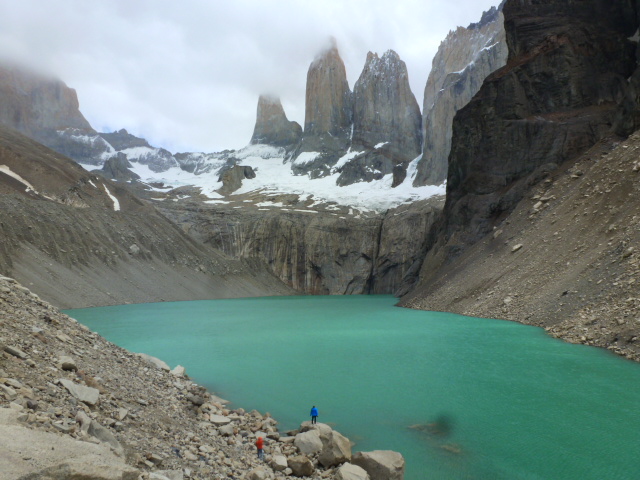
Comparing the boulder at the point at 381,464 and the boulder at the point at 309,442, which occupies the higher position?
the boulder at the point at 381,464

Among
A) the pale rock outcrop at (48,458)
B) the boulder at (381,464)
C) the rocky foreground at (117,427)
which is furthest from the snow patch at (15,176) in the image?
the pale rock outcrop at (48,458)

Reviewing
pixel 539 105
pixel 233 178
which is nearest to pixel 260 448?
pixel 539 105

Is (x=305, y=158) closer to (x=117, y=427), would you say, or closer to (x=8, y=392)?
(x=117, y=427)

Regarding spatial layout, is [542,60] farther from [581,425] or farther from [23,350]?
[23,350]

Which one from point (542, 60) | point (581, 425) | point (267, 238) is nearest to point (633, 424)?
point (581, 425)

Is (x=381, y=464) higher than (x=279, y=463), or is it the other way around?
(x=381, y=464)

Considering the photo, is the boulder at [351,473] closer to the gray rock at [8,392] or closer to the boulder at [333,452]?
the boulder at [333,452]

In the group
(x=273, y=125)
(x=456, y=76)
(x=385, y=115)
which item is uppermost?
(x=273, y=125)
